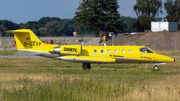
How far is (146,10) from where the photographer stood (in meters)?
95.4

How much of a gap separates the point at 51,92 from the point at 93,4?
7087 centimetres

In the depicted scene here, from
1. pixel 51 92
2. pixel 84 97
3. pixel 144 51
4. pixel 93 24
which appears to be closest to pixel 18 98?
pixel 51 92

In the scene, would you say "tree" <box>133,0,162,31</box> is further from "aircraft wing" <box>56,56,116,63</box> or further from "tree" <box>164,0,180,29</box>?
"aircraft wing" <box>56,56,116,63</box>

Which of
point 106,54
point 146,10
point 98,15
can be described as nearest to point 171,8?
point 146,10

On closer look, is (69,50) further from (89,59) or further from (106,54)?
(106,54)

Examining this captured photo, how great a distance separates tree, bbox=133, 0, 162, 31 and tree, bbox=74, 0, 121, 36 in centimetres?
1456

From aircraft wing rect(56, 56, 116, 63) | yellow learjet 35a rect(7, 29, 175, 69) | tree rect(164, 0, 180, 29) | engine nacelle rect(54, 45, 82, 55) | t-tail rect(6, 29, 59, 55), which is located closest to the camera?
aircraft wing rect(56, 56, 116, 63)

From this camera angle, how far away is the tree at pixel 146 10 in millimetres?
92000

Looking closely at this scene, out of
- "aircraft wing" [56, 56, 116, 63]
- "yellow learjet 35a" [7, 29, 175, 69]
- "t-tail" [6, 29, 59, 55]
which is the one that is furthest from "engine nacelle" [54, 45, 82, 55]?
"t-tail" [6, 29, 59, 55]

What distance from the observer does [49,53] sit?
2573 cm

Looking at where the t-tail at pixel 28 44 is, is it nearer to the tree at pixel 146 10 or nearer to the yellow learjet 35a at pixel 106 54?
the yellow learjet 35a at pixel 106 54

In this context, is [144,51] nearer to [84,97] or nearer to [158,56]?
[158,56]

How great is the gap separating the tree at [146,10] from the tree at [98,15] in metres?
14.6

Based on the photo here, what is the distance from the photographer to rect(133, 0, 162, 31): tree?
92.0m
